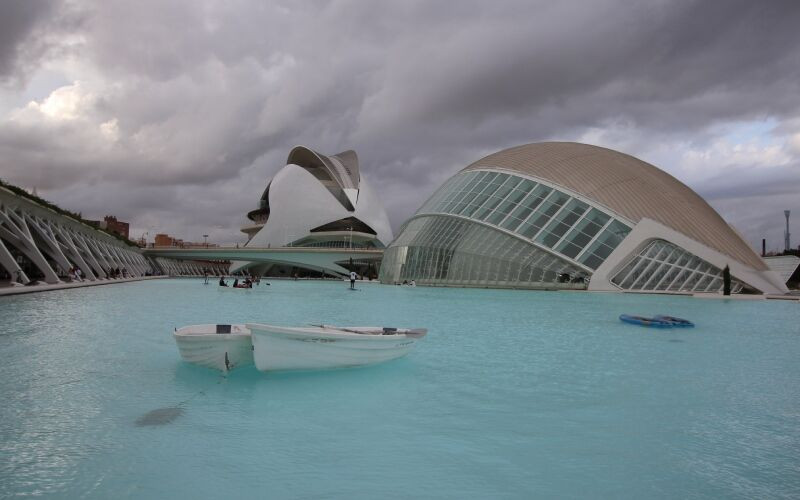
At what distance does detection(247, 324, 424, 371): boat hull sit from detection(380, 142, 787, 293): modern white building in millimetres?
30609

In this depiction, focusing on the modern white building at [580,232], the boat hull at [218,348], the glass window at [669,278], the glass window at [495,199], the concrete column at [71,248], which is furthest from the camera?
the concrete column at [71,248]

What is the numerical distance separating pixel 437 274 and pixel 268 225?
209 feet

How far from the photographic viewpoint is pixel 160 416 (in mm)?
7176

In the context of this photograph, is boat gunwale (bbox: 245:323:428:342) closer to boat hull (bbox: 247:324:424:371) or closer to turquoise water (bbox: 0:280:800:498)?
boat hull (bbox: 247:324:424:371)

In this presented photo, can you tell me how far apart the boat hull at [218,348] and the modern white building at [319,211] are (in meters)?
89.0

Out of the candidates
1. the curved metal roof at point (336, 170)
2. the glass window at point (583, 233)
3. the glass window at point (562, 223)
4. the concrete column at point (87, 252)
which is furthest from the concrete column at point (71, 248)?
the curved metal roof at point (336, 170)

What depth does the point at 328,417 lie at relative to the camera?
289 inches

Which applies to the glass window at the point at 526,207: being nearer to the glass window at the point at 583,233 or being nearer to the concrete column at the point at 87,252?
the glass window at the point at 583,233

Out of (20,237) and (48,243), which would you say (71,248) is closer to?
(48,243)

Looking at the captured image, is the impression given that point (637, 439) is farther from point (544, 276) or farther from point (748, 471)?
point (544, 276)

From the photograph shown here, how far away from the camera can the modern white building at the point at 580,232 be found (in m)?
37.8

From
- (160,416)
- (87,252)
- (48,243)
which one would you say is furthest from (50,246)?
(160,416)

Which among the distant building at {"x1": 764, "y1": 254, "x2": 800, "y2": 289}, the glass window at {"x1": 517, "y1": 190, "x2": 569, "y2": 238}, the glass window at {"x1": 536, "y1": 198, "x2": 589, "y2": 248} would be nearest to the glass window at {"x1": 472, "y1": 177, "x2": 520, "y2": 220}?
the glass window at {"x1": 517, "y1": 190, "x2": 569, "y2": 238}

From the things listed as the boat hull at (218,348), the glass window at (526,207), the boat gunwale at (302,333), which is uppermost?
the glass window at (526,207)
